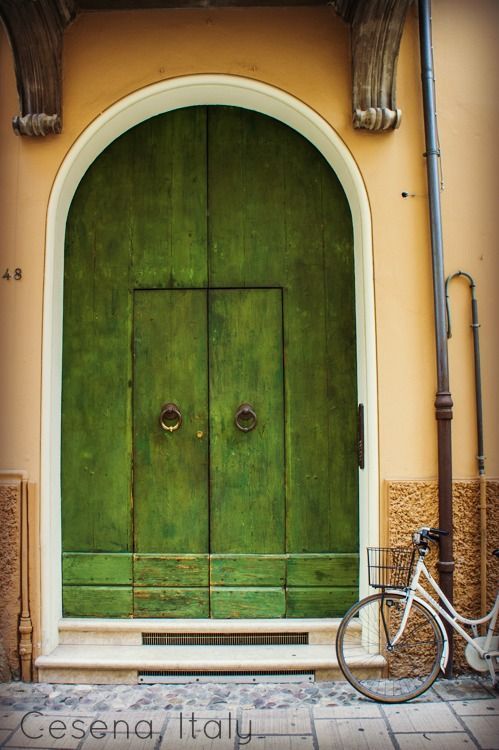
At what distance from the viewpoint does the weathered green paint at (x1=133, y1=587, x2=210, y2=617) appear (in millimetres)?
4113

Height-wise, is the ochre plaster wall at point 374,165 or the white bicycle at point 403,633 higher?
the ochre plaster wall at point 374,165

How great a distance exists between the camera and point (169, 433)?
4.16 meters

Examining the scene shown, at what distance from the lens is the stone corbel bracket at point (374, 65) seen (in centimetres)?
380

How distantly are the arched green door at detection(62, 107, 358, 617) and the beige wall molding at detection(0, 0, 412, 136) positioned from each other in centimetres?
47

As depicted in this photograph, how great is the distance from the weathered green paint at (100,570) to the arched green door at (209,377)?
0.5 inches

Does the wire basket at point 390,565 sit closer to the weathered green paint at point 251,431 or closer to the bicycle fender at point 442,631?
the bicycle fender at point 442,631

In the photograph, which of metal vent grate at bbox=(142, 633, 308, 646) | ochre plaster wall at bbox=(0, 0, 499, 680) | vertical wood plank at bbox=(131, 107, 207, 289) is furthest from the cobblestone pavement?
vertical wood plank at bbox=(131, 107, 207, 289)

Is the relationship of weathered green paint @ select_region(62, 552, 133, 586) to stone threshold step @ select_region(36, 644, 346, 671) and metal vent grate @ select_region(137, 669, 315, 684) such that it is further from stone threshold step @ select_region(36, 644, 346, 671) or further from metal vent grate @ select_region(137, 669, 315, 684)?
metal vent grate @ select_region(137, 669, 315, 684)

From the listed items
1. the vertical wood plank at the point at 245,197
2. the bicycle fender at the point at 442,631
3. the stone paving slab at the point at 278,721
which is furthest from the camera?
the vertical wood plank at the point at 245,197

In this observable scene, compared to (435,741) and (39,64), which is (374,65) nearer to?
(39,64)

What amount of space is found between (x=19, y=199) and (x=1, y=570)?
2.23 m

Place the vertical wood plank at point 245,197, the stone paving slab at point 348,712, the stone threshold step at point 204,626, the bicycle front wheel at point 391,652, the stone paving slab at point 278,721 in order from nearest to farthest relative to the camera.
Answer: the stone paving slab at point 278,721 → the stone paving slab at point 348,712 → the bicycle front wheel at point 391,652 → the stone threshold step at point 204,626 → the vertical wood plank at point 245,197

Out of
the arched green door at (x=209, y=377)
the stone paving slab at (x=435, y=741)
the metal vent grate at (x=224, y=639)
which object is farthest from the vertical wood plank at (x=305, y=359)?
the stone paving slab at (x=435, y=741)

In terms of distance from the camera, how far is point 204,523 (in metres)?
4.14
